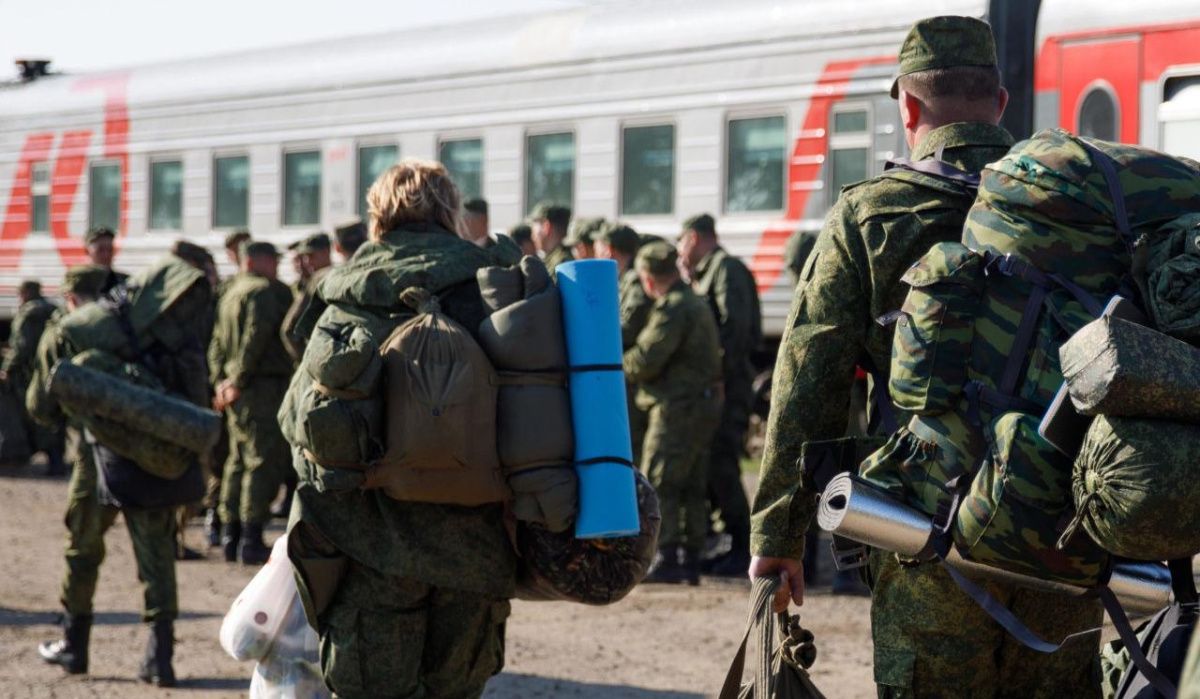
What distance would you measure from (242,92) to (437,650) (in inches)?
546

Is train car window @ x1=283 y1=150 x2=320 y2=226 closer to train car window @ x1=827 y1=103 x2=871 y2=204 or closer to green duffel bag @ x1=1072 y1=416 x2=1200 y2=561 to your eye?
train car window @ x1=827 y1=103 x2=871 y2=204

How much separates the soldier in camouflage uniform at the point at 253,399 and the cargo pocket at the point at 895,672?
8058 millimetres

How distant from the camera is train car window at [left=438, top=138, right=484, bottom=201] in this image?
51.7 ft

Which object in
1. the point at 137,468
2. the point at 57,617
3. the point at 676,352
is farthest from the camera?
the point at 676,352


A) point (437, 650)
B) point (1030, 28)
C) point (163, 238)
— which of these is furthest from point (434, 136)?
point (437, 650)

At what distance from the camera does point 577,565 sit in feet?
15.7

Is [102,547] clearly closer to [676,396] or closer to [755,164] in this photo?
[676,396]

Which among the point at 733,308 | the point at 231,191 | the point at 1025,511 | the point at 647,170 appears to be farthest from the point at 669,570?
the point at 231,191

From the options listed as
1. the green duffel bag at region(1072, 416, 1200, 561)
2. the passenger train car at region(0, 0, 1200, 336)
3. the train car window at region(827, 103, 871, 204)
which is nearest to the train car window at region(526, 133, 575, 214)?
the passenger train car at region(0, 0, 1200, 336)

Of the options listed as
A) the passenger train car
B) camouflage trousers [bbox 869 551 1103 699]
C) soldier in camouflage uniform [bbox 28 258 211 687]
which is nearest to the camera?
camouflage trousers [bbox 869 551 1103 699]

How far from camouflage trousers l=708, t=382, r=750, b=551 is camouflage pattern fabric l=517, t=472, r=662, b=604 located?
21.0ft

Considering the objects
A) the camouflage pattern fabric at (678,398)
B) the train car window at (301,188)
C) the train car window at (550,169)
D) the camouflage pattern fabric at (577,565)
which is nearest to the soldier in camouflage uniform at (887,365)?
the camouflage pattern fabric at (577,565)

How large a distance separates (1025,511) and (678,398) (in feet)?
23.7

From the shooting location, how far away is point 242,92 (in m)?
18.0
